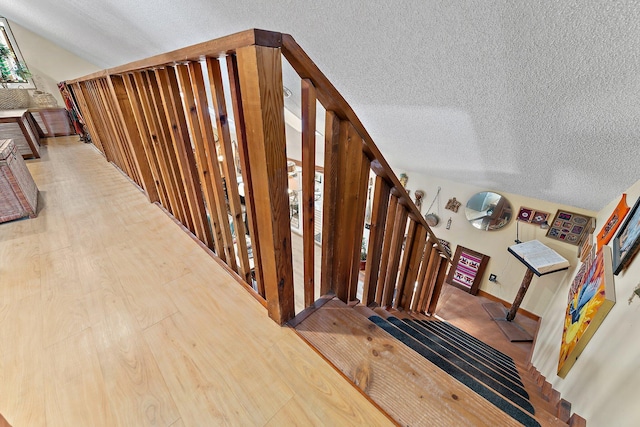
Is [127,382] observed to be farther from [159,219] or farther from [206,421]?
[159,219]

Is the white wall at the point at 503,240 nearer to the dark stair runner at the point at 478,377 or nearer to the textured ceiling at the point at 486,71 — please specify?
the textured ceiling at the point at 486,71

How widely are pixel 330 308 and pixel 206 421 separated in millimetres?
585

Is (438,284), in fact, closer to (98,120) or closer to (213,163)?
(213,163)

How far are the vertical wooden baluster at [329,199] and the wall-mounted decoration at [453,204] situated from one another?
3.38m

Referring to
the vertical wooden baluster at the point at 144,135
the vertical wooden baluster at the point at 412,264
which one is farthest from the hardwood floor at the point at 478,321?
the vertical wooden baluster at the point at 144,135

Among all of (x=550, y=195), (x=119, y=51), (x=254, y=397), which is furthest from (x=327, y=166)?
(x=119, y=51)

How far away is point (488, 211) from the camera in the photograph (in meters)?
3.54

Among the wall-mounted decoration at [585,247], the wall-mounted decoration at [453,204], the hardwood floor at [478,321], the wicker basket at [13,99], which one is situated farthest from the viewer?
the wicker basket at [13,99]

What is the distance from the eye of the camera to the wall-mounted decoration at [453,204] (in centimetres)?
380

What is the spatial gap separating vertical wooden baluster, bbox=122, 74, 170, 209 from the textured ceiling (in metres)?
0.93

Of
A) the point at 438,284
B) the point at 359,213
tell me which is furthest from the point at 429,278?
the point at 359,213

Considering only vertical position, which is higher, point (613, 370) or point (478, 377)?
point (613, 370)

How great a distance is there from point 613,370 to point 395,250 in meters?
1.10

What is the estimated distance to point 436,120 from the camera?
1933mm
